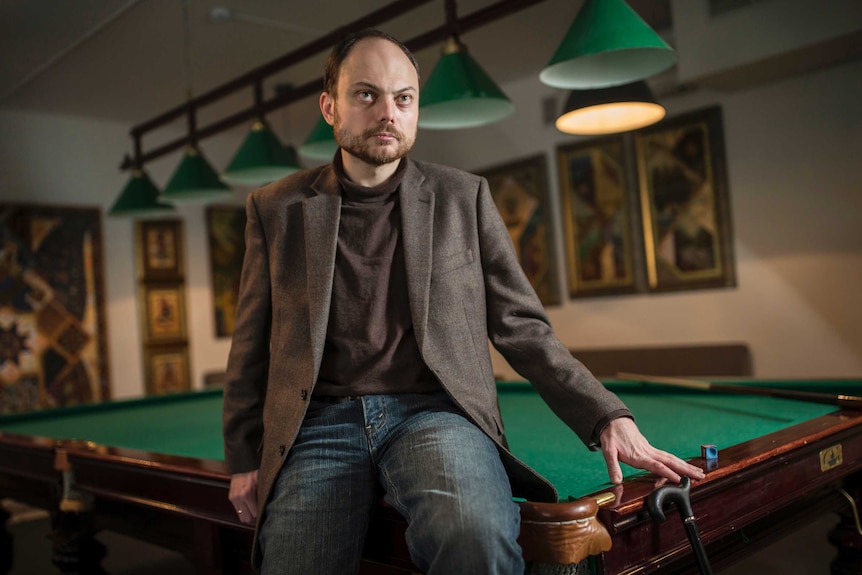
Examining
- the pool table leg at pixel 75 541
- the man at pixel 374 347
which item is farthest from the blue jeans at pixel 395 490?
the pool table leg at pixel 75 541

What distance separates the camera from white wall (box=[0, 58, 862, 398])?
463cm

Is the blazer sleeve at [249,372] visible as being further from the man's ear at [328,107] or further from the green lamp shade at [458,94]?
the green lamp shade at [458,94]

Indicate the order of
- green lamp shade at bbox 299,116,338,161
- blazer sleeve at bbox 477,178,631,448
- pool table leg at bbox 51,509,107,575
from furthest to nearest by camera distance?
green lamp shade at bbox 299,116,338,161
pool table leg at bbox 51,509,107,575
blazer sleeve at bbox 477,178,631,448

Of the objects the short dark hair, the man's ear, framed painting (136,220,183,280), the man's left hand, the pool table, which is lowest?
the pool table

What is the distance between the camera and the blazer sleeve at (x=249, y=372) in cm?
157

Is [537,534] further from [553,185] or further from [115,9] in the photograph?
[553,185]

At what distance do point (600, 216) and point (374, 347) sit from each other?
4.57 metres

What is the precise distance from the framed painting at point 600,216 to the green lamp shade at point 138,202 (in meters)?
2.96

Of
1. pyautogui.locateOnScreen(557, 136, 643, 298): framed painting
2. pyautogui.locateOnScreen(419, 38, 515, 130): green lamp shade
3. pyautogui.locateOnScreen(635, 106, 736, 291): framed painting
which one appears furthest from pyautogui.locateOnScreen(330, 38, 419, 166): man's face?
pyautogui.locateOnScreen(557, 136, 643, 298): framed painting

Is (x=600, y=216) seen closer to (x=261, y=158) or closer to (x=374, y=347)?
(x=261, y=158)

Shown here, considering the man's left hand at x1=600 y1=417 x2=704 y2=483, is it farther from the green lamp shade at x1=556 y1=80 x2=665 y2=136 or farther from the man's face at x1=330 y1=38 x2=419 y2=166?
the green lamp shade at x1=556 y1=80 x2=665 y2=136

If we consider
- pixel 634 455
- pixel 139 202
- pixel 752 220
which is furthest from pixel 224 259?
pixel 634 455

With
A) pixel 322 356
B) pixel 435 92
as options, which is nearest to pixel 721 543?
pixel 322 356

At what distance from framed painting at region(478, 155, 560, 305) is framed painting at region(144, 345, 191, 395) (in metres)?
2.94
